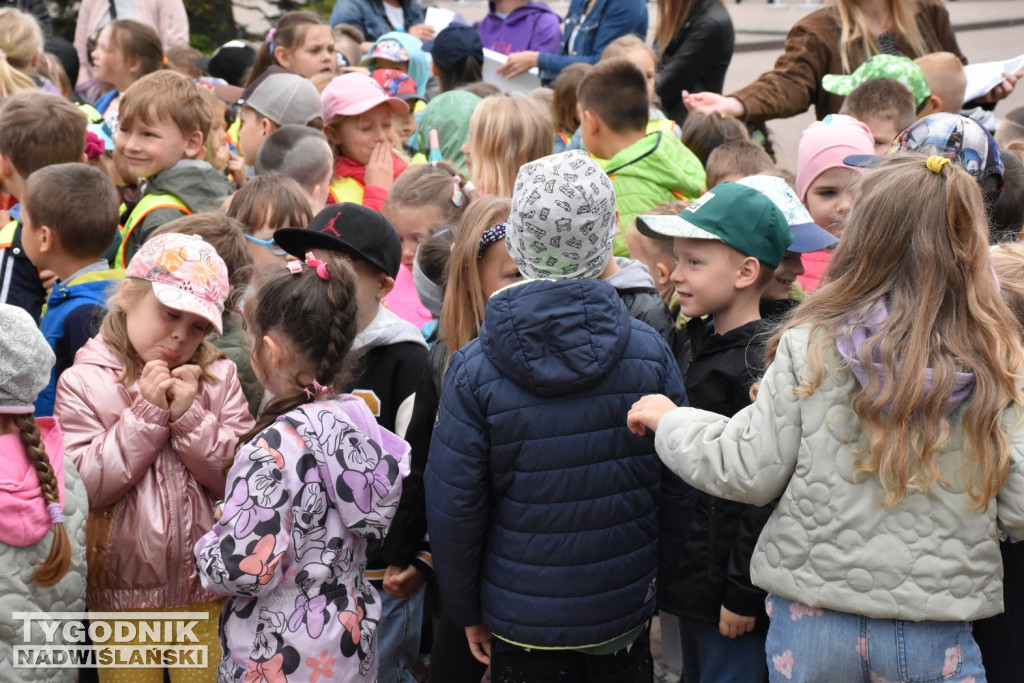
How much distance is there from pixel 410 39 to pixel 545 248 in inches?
239

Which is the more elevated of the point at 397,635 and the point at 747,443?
the point at 747,443

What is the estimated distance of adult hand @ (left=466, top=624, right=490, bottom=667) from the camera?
3.20 m

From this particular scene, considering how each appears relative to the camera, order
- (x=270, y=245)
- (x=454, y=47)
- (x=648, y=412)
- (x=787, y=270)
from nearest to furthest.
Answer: (x=648, y=412), (x=787, y=270), (x=270, y=245), (x=454, y=47)

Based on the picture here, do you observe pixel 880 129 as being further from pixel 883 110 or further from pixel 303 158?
pixel 303 158

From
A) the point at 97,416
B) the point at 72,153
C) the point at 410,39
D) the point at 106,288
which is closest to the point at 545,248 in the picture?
the point at 97,416

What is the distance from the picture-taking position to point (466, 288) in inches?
144

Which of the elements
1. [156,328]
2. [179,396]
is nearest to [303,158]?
[156,328]

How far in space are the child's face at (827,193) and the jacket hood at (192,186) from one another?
278 centimetres

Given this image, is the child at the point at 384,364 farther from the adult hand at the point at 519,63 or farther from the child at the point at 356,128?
the adult hand at the point at 519,63

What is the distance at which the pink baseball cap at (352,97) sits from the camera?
596cm

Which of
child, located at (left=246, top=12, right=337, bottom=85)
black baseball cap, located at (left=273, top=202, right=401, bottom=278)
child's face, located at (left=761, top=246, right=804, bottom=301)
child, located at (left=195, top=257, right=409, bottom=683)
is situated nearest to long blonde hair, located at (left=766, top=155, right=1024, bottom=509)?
child's face, located at (left=761, top=246, right=804, bottom=301)

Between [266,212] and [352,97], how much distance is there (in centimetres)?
174

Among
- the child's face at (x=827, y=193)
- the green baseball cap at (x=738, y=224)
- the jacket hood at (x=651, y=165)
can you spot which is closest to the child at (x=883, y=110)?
the child's face at (x=827, y=193)

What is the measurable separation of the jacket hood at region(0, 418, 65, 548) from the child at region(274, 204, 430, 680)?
105 cm
